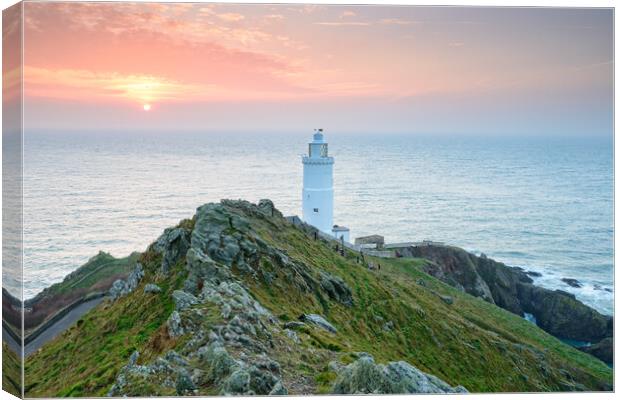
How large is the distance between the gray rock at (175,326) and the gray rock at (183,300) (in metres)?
0.64

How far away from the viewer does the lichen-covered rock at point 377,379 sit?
14.6 metres

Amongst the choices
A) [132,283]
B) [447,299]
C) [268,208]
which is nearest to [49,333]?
[132,283]

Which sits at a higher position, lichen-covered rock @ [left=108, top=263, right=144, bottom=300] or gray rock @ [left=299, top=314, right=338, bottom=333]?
lichen-covered rock @ [left=108, top=263, right=144, bottom=300]

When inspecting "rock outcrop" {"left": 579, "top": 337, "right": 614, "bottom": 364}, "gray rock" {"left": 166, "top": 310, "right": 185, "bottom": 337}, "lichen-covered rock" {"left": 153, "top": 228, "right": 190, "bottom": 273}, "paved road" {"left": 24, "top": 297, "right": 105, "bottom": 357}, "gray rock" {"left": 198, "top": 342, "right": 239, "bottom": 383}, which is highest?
"lichen-covered rock" {"left": 153, "top": 228, "right": 190, "bottom": 273}

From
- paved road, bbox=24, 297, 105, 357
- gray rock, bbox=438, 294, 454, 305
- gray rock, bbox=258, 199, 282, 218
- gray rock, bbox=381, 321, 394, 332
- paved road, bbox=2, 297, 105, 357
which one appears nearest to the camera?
paved road, bbox=2, 297, 105, 357

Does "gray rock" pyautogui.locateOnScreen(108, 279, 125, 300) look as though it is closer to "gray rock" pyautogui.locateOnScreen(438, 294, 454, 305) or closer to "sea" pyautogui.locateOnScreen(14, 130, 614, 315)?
"sea" pyautogui.locateOnScreen(14, 130, 614, 315)

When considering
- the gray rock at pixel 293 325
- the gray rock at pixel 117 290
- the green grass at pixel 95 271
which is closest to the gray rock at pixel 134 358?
the gray rock at pixel 293 325

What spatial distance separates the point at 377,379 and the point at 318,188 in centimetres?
2845

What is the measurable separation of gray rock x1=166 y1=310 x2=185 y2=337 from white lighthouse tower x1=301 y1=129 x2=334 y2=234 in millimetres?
26868

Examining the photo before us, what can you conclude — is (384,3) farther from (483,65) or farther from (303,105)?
(303,105)

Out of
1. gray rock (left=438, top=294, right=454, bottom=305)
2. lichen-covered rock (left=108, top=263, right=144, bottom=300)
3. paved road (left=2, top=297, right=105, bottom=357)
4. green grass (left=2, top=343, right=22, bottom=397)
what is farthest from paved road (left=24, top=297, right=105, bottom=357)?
gray rock (left=438, top=294, right=454, bottom=305)

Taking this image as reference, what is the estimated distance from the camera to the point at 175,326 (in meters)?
15.4

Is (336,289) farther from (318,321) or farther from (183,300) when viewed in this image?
(183,300)

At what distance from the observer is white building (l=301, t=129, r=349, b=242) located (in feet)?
139
